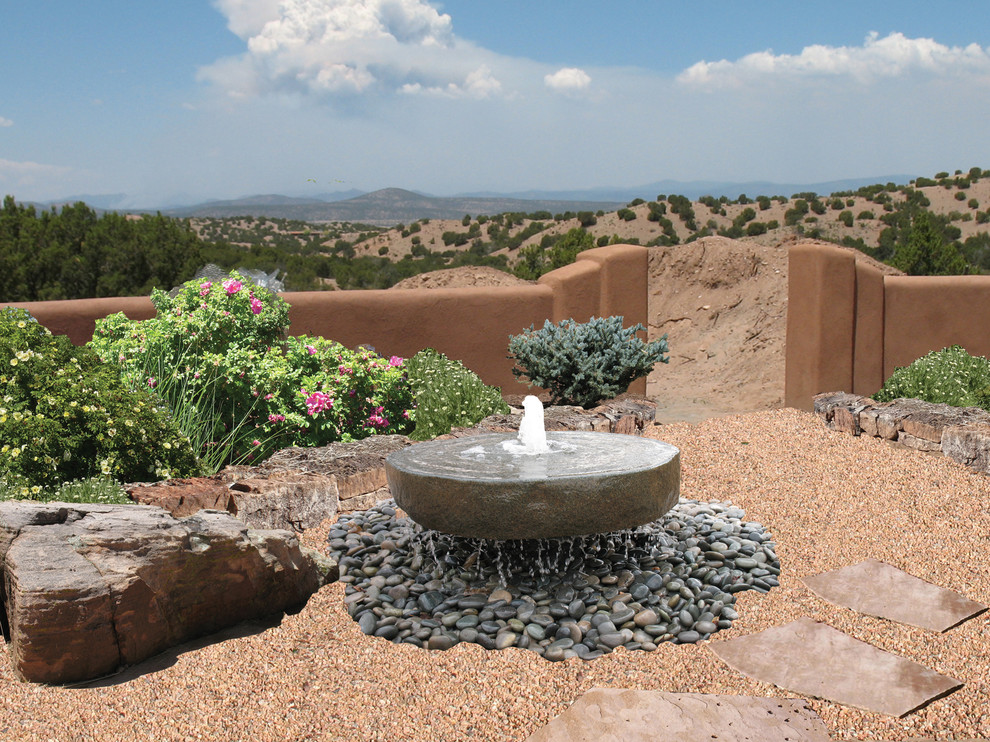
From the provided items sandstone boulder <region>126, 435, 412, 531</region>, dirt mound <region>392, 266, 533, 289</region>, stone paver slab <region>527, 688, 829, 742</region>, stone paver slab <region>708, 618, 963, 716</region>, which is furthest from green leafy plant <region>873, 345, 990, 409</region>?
dirt mound <region>392, 266, 533, 289</region>

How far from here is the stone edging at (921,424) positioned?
6219mm

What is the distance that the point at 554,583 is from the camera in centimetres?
432

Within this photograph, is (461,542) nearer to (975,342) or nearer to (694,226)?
(975,342)

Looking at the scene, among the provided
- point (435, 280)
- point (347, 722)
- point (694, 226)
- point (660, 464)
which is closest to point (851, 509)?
point (660, 464)

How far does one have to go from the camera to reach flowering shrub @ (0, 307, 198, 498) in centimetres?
468

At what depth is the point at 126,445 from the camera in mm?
4949

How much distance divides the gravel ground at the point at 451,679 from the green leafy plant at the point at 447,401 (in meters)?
2.31

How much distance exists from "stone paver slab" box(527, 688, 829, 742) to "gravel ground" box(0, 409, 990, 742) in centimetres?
11

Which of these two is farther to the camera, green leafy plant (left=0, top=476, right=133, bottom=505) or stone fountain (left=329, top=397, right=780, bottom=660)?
green leafy plant (left=0, top=476, right=133, bottom=505)

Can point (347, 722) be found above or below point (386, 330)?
below

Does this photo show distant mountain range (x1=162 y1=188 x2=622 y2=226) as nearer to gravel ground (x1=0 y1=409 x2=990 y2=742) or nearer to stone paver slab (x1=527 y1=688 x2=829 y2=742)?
gravel ground (x1=0 y1=409 x2=990 y2=742)

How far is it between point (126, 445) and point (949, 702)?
4591 millimetres

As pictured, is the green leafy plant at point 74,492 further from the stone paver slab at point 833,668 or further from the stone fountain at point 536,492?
the stone paver slab at point 833,668

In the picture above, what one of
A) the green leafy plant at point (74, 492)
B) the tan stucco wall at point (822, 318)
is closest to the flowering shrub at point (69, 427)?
the green leafy plant at point (74, 492)
